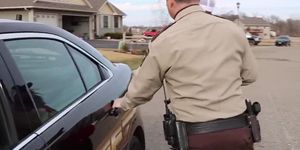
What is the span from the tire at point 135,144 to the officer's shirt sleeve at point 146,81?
0.83m

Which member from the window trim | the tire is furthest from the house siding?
the window trim

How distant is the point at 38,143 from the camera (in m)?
2.42

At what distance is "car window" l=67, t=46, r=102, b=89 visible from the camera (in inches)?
142

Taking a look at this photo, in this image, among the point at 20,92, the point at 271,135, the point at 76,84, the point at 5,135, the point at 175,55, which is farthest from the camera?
the point at 271,135

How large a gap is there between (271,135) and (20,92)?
552 cm

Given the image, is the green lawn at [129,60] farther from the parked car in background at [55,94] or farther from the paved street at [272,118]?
the parked car in background at [55,94]

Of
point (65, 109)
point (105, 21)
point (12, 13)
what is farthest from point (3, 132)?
point (105, 21)

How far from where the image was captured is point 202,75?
9.77 feet

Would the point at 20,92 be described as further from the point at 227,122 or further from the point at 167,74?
the point at 227,122

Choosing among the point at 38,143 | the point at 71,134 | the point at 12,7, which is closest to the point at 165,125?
the point at 71,134

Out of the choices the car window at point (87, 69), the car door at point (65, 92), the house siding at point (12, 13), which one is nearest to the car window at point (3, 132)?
the car door at point (65, 92)

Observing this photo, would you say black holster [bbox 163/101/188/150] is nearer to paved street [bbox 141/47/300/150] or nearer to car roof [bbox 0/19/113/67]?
car roof [bbox 0/19/113/67]

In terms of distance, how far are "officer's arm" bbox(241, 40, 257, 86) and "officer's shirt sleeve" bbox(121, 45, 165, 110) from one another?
534 mm

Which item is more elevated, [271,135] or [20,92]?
[20,92]
